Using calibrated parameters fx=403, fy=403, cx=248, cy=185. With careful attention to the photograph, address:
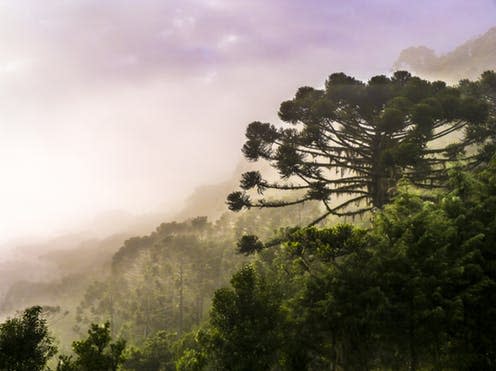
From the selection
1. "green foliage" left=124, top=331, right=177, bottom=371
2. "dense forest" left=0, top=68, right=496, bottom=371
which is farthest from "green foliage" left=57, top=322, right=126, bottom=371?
"green foliage" left=124, top=331, right=177, bottom=371

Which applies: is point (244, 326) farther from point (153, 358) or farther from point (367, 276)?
point (153, 358)

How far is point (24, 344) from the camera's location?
46.3 ft

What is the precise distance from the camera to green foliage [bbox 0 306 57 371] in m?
13.8

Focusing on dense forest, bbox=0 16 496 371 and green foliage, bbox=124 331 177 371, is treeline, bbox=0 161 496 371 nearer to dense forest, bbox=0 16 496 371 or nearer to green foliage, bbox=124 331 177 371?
dense forest, bbox=0 16 496 371

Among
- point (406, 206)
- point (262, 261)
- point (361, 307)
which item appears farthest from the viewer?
point (262, 261)

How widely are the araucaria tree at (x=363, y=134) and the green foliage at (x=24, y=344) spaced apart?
10637mm

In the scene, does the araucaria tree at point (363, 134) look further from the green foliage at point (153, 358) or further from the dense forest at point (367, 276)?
the green foliage at point (153, 358)

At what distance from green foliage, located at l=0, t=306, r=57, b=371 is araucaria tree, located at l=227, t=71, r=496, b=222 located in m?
10.6

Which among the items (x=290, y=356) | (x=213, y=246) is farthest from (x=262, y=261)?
(x=213, y=246)

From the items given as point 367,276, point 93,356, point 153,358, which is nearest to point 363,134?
point 367,276

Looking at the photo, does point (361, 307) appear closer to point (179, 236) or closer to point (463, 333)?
point (463, 333)

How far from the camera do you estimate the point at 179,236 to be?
295ft

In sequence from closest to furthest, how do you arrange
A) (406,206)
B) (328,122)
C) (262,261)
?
(406,206) → (328,122) → (262,261)

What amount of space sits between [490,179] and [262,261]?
25.0m
